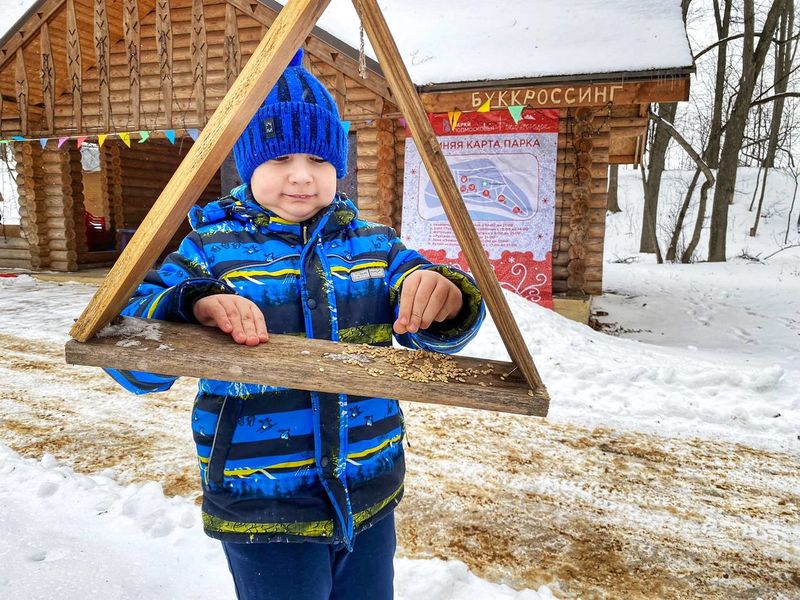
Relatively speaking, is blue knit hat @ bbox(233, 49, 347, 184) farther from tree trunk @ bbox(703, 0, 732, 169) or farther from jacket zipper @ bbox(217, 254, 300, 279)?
tree trunk @ bbox(703, 0, 732, 169)

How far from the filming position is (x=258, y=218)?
133 centimetres

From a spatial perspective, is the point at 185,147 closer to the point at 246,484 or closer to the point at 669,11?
the point at 669,11

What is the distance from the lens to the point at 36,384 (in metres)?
4.41

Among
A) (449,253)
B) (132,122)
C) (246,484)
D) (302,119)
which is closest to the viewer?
(246,484)

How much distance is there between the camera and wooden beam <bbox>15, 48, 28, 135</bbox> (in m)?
9.66

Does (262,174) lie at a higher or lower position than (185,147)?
lower

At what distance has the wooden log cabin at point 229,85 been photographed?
6594 mm

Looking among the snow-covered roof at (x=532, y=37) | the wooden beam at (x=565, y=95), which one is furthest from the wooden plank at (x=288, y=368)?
the snow-covered roof at (x=532, y=37)

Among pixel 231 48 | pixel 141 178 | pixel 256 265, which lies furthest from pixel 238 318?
pixel 141 178

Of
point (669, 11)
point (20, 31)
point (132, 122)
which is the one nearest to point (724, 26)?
point (669, 11)

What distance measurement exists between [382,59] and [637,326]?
27.2ft

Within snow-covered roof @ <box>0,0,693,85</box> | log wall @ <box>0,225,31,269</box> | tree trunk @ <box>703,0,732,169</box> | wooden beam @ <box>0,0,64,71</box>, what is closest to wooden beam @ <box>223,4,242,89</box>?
snow-covered roof @ <box>0,0,693,85</box>

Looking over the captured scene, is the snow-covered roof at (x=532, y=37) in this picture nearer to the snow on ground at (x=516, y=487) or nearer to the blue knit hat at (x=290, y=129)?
the snow on ground at (x=516, y=487)

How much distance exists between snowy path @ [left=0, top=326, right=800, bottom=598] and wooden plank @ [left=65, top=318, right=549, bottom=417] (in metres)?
1.53
